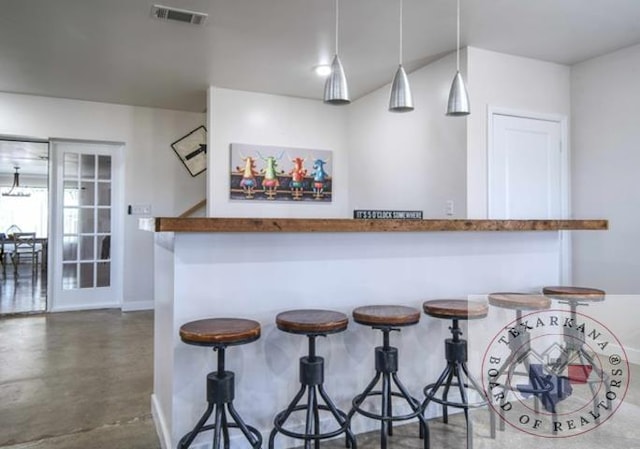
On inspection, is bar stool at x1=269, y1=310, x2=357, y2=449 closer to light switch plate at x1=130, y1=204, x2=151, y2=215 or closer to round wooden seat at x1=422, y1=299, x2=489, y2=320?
round wooden seat at x1=422, y1=299, x2=489, y2=320

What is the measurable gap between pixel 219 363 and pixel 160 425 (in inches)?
31.6

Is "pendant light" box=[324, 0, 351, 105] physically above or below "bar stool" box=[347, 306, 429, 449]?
above

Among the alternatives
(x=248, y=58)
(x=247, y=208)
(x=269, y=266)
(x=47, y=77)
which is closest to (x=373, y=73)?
(x=248, y=58)

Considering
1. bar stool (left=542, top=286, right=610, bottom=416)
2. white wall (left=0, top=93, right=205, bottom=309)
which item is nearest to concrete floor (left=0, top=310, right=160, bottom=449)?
white wall (left=0, top=93, right=205, bottom=309)

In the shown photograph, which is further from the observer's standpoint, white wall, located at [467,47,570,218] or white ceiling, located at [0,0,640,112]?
white wall, located at [467,47,570,218]

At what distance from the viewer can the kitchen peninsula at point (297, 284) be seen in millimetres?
2008

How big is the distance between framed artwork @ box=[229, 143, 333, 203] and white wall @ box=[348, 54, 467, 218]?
41cm

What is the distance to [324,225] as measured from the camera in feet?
6.61

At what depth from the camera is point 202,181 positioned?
231 inches

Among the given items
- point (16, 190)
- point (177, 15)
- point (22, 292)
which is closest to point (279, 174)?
point (177, 15)

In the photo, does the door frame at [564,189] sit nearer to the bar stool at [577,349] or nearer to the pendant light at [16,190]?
the bar stool at [577,349]

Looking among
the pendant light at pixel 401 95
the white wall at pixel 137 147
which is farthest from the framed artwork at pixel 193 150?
the pendant light at pixel 401 95

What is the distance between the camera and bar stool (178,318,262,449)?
1.74 metres

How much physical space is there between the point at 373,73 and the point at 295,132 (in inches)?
50.8
